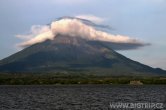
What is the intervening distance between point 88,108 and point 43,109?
1012 centimetres

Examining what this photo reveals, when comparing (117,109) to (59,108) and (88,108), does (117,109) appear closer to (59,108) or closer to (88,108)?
(88,108)

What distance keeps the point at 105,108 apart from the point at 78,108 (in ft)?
20.4

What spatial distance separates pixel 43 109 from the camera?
8388 centimetres

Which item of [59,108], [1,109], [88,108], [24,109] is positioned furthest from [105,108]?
[1,109]

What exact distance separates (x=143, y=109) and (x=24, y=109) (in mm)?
26858

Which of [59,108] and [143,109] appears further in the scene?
[59,108]

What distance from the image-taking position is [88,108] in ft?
279

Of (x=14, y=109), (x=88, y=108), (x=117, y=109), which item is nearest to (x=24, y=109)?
(x=14, y=109)

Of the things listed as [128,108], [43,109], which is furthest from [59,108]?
[128,108]

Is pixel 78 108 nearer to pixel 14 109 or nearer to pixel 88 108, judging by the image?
pixel 88 108

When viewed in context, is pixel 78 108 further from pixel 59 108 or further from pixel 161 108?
pixel 161 108

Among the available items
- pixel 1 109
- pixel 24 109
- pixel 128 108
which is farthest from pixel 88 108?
pixel 1 109

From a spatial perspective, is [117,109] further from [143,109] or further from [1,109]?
[1,109]

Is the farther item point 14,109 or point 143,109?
point 14,109
